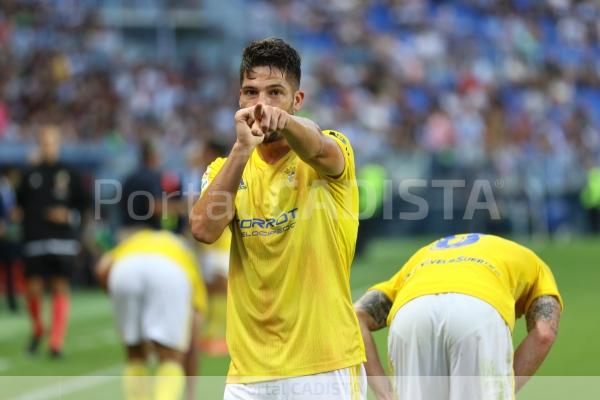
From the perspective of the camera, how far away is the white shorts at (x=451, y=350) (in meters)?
5.07

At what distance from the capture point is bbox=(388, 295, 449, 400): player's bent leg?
16.9 feet

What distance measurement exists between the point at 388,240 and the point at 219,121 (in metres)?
5.17

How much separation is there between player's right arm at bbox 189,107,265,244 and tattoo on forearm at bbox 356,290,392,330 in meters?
1.19

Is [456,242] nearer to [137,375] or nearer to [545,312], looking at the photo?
[545,312]

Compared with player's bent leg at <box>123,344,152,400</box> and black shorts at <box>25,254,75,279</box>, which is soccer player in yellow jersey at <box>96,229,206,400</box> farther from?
black shorts at <box>25,254,75,279</box>

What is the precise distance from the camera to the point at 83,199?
13.3 metres

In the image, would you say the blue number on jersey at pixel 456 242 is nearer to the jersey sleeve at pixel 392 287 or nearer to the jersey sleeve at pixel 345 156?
the jersey sleeve at pixel 392 287

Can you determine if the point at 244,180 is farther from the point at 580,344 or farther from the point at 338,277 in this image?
the point at 580,344

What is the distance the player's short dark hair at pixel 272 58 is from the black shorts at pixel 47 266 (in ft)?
29.7

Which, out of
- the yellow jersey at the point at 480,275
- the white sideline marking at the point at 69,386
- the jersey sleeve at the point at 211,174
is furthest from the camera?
the white sideline marking at the point at 69,386

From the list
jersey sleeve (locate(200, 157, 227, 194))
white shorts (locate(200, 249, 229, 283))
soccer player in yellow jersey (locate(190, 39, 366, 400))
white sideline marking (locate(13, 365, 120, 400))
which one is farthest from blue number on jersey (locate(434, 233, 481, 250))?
white shorts (locate(200, 249, 229, 283))

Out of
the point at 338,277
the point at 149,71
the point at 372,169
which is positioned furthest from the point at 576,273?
the point at 338,277

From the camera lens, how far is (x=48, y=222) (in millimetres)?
13469

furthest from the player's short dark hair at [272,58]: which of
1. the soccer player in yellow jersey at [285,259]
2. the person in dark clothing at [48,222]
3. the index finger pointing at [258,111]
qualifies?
the person in dark clothing at [48,222]
